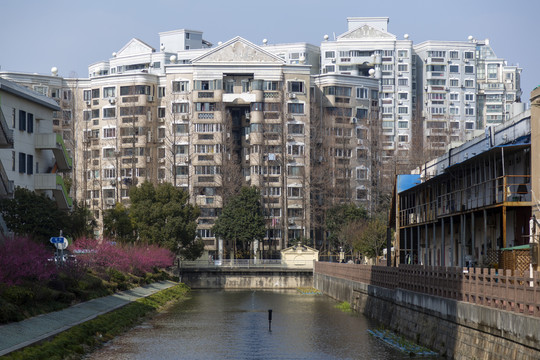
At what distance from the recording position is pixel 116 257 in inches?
2211

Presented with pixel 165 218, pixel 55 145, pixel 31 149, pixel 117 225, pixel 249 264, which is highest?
pixel 55 145

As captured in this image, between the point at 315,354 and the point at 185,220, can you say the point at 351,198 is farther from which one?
the point at 315,354

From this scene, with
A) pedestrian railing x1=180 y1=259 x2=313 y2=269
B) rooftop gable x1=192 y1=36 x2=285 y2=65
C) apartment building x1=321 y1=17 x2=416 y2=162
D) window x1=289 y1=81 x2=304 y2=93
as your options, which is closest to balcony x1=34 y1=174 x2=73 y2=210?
pedestrian railing x1=180 y1=259 x2=313 y2=269

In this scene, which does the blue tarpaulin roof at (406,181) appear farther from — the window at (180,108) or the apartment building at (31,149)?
the window at (180,108)

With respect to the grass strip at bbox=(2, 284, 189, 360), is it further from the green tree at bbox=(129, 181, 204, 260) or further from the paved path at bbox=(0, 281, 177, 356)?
the green tree at bbox=(129, 181, 204, 260)

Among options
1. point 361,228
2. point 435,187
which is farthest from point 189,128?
point 435,187

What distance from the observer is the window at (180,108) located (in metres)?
113

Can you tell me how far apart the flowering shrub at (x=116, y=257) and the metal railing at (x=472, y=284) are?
15730 mm

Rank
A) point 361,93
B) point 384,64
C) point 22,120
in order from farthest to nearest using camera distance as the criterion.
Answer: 1. point 384,64
2. point 361,93
3. point 22,120

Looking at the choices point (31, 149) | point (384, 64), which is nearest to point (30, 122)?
point (31, 149)

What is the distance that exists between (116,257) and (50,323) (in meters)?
26.2

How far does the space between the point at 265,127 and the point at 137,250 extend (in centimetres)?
4391

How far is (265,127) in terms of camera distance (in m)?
110

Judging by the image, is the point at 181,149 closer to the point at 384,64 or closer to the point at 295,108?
the point at 295,108
